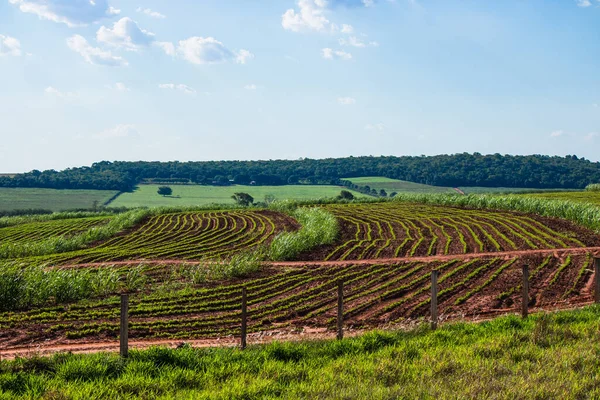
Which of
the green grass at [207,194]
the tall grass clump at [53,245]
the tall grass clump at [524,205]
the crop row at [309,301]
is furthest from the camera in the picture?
the green grass at [207,194]

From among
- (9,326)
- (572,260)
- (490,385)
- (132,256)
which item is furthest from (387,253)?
(490,385)

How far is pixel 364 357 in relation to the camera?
891 cm

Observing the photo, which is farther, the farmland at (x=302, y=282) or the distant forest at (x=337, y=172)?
the distant forest at (x=337, y=172)

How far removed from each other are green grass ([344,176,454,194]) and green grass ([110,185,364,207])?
8.34 m

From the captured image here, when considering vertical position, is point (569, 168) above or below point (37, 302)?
above

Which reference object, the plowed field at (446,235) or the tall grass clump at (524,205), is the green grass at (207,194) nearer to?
the tall grass clump at (524,205)

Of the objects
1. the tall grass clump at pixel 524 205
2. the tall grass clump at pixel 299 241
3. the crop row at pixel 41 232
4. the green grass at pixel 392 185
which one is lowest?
the crop row at pixel 41 232

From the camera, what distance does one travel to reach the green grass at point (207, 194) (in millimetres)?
109544

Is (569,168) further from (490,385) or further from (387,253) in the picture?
(490,385)

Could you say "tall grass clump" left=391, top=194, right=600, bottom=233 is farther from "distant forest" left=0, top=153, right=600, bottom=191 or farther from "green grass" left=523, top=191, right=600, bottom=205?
"distant forest" left=0, top=153, right=600, bottom=191

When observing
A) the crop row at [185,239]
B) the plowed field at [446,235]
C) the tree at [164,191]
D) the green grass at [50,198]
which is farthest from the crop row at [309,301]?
the tree at [164,191]

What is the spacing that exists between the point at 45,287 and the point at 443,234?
78.4 ft

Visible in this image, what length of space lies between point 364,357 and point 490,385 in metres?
2.07

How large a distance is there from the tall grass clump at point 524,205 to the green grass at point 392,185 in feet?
165
